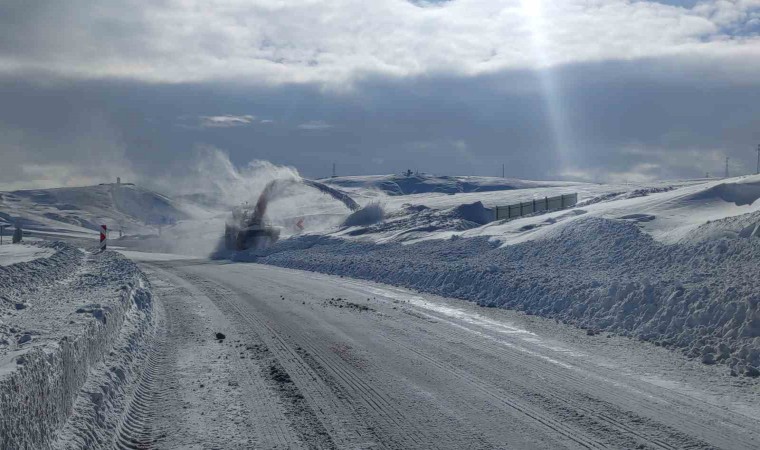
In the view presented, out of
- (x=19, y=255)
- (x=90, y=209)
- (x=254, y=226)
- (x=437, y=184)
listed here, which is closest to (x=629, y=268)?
(x=19, y=255)

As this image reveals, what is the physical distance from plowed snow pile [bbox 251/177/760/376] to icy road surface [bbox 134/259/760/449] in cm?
96

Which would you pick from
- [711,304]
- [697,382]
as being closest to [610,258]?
[711,304]

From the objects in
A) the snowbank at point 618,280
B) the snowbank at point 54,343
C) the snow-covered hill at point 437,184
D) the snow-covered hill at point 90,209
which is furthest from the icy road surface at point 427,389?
the snow-covered hill at point 437,184

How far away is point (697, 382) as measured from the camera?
883 centimetres

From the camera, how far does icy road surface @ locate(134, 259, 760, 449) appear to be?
6.68 m

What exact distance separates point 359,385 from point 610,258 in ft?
44.6

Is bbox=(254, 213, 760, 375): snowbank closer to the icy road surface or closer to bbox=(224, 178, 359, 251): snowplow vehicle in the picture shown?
the icy road surface

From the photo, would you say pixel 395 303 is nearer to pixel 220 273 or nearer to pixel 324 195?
pixel 220 273

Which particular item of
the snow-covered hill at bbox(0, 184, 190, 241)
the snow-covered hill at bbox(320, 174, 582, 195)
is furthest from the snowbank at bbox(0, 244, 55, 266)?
the snow-covered hill at bbox(320, 174, 582, 195)

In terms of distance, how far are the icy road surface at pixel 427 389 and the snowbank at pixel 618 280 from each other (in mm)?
826

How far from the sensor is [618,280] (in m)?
15.4

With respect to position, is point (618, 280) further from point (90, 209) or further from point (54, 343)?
point (90, 209)

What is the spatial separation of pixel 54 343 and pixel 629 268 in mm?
14882

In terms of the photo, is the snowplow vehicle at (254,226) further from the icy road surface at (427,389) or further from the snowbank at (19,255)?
the icy road surface at (427,389)
